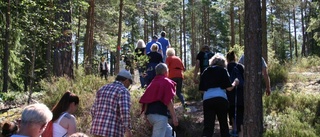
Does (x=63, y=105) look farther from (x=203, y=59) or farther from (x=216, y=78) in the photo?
(x=203, y=59)

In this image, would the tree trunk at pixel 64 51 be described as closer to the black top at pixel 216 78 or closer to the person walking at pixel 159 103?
the person walking at pixel 159 103

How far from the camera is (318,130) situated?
665 cm

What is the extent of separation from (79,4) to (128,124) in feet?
21.4

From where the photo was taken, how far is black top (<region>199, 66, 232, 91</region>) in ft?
19.5

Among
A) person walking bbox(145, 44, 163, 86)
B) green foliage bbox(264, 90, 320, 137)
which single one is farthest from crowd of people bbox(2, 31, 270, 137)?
person walking bbox(145, 44, 163, 86)

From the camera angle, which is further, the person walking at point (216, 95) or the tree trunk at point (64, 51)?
the tree trunk at point (64, 51)

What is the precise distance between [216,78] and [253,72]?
65cm

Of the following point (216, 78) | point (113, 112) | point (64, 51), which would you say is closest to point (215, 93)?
point (216, 78)

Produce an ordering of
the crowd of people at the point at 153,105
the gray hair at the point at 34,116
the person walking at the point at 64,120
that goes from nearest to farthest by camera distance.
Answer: the gray hair at the point at 34,116
the person walking at the point at 64,120
the crowd of people at the point at 153,105

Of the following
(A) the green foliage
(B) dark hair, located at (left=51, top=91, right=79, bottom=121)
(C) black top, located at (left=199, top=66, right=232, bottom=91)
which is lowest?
(A) the green foliage

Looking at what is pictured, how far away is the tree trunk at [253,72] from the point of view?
5.70 m

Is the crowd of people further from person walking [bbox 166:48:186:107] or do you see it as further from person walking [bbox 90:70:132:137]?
person walking [bbox 166:48:186:107]

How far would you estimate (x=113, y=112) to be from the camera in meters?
5.13

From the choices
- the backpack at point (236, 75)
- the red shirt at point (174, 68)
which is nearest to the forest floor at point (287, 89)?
the red shirt at point (174, 68)
